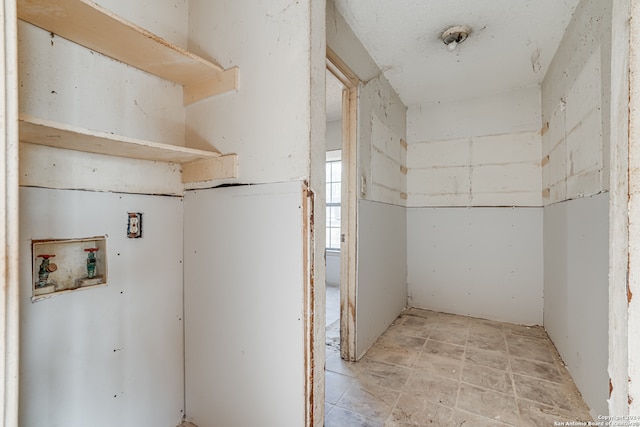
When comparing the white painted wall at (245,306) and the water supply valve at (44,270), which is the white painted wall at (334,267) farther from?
the water supply valve at (44,270)

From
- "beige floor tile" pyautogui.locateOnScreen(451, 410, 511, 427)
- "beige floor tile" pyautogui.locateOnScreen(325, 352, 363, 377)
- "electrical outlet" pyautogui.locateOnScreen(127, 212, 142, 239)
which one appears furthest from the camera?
"beige floor tile" pyautogui.locateOnScreen(325, 352, 363, 377)

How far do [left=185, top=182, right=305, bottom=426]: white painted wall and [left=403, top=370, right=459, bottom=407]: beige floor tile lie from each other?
3.48 ft

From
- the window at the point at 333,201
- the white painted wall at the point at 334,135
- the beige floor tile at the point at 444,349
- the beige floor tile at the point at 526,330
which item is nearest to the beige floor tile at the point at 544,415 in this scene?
the beige floor tile at the point at 444,349

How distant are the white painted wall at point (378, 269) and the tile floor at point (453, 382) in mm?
188

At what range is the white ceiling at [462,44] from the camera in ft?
6.35

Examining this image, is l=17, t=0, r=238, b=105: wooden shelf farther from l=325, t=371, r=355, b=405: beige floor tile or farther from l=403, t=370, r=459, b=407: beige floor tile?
l=403, t=370, r=459, b=407: beige floor tile

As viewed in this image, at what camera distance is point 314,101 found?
1294mm

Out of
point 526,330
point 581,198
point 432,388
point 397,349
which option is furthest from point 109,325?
point 526,330

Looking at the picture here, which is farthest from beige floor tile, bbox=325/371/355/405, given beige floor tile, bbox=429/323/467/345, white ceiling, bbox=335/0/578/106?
white ceiling, bbox=335/0/578/106

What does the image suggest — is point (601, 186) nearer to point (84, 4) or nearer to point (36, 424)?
point (84, 4)

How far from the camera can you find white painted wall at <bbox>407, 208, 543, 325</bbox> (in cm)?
308

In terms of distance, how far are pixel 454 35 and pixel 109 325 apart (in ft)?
9.47

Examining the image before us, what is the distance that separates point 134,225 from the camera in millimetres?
1492

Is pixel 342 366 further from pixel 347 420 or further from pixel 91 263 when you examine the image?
pixel 91 263
